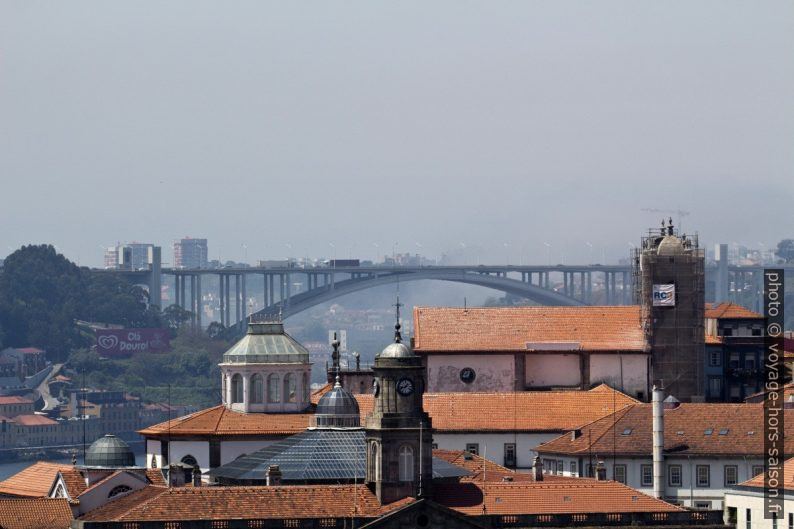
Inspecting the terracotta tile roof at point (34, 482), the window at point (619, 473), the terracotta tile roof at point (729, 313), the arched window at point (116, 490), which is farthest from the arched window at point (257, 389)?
the terracotta tile roof at point (729, 313)

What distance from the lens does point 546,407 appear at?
392 feet

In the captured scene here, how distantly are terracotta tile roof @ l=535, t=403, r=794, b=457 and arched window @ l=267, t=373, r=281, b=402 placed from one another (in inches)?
460

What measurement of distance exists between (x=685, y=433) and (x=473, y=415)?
1152cm

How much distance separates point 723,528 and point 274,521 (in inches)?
512

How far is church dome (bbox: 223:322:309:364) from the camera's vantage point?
12006cm

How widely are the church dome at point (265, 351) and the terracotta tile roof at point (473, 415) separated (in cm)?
238

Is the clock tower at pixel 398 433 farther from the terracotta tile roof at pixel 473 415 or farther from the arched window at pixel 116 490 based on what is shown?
the terracotta tile roof at pixel 473 415

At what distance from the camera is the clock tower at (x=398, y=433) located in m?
87.6

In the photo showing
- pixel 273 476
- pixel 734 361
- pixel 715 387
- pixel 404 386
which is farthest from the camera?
pixel 734 361

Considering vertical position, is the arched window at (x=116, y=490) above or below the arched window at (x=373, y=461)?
below

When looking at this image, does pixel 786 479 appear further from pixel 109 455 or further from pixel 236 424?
pixel 236 424

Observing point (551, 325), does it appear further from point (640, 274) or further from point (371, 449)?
point (371, 449)

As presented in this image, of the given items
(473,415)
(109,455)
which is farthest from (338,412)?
(473,415)

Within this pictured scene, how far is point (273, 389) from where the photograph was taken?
392ft
